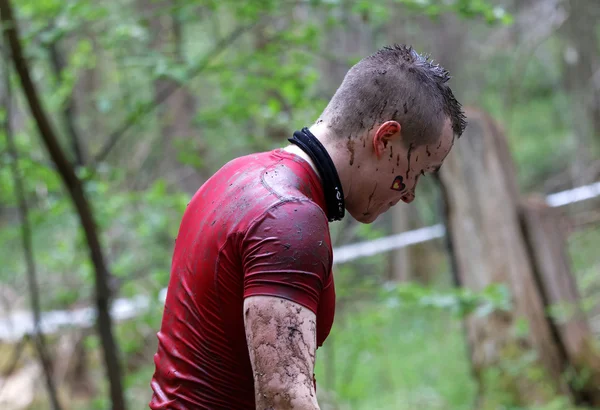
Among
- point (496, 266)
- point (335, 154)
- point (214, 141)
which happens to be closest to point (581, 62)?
point (496, 266)

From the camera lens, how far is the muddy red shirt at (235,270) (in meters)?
1.63

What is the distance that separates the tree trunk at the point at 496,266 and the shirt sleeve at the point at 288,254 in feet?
15.8

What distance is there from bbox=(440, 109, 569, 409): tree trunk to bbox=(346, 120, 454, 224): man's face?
4.44m

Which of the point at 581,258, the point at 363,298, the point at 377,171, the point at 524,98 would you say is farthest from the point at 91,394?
the point at 524,98

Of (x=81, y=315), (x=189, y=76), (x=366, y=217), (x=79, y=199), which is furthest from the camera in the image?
(x=81, y=315)

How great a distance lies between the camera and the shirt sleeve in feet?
5.30

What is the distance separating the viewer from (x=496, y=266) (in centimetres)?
630

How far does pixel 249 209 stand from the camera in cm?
171

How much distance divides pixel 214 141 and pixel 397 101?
7270 mm

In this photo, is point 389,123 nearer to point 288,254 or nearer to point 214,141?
point 288,254

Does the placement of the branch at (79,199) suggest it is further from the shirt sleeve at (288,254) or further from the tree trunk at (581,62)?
the tree trunk at (581,62)

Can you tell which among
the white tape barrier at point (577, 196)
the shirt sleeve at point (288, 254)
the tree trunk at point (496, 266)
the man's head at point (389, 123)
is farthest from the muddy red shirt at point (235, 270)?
the white tape barrier at point (577, 196)

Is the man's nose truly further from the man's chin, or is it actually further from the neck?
the neck

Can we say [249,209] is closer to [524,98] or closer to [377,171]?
[377,171]
